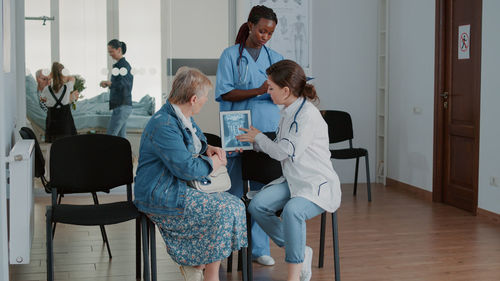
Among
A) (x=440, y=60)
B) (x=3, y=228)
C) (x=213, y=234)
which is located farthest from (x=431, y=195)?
(x=3, y=228)

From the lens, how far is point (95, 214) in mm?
3180

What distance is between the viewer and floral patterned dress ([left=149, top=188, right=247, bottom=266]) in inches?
119

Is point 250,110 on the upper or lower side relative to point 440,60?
lower

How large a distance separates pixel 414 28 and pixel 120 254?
3847mm

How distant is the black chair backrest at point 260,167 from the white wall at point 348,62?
3439mm

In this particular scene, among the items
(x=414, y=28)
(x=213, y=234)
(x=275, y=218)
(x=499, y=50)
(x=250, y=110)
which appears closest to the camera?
(x=213, y=234)

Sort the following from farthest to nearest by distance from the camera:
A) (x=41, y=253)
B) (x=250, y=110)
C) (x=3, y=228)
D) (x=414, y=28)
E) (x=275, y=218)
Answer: (x=414, y=28), (x=41, y=253), (x=250, y=110), (x=275, y=218), (x=3, y=228)

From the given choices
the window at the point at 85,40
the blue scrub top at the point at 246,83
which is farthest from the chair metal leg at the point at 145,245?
the window at the point at 85,40

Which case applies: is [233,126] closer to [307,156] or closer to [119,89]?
[307,156]

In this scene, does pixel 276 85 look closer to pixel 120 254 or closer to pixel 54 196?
pixel 54 196

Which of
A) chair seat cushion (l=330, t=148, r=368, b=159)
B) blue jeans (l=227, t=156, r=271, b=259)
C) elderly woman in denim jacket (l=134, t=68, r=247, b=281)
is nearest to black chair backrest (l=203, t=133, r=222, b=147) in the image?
blue jeans (l=227, t=156, r=271, b=259)

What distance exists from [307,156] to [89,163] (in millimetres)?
1225

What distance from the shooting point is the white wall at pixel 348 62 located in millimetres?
6840

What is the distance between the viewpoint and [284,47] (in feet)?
21.0
